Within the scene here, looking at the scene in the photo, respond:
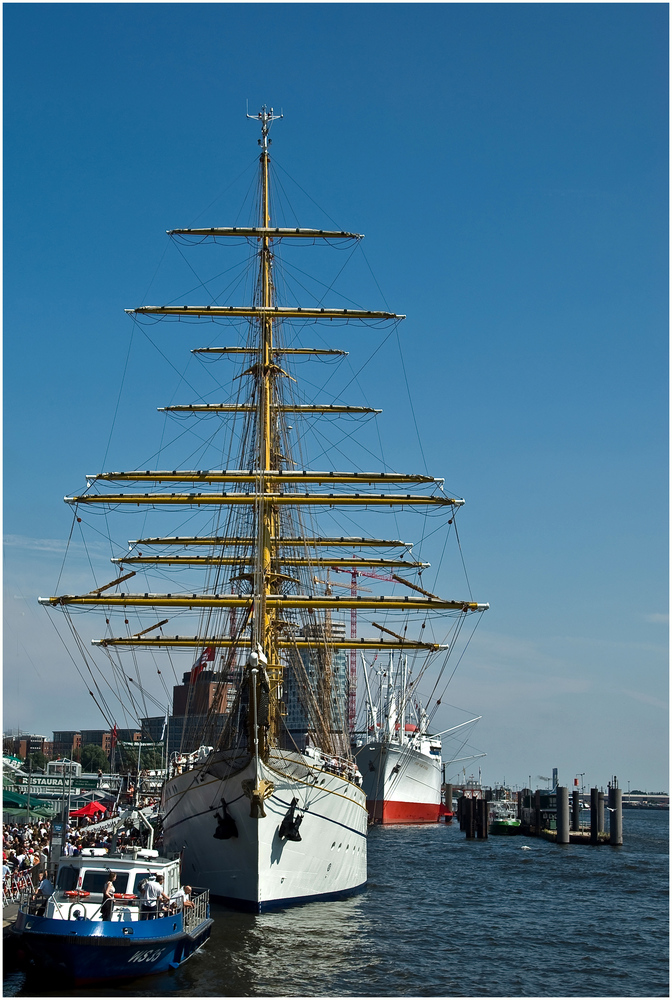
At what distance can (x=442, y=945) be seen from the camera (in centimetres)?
2933

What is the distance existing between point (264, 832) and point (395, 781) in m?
61.8

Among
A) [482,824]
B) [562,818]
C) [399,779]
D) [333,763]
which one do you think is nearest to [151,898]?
[333,763]

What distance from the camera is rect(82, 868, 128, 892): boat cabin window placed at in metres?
23.6

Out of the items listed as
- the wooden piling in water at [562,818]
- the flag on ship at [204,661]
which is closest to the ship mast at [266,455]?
the flag on ship at [204,661]

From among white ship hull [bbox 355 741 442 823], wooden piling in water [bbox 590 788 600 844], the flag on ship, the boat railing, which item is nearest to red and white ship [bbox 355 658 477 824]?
white ship hull [bbox 355 741 442 823]

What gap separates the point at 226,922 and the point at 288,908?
8.73 feet

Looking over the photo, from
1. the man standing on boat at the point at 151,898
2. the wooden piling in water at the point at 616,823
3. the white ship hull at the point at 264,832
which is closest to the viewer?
the man standing on boat at the point at 151,898

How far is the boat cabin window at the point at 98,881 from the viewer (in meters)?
23.6

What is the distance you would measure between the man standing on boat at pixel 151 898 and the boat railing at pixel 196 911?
4.55 feet

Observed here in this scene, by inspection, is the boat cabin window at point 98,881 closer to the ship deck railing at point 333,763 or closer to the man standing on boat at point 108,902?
the man standing on boat at point 108,902

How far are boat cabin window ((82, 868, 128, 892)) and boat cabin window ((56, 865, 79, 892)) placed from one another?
0.75 feet

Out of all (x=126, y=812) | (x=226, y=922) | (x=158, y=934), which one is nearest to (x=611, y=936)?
(x=226, y=922)

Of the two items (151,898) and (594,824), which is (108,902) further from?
(594,824)

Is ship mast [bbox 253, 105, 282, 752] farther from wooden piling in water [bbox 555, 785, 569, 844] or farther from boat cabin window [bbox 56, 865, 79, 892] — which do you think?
wooden piling in water [bbox 555, 785, 569, 844]
